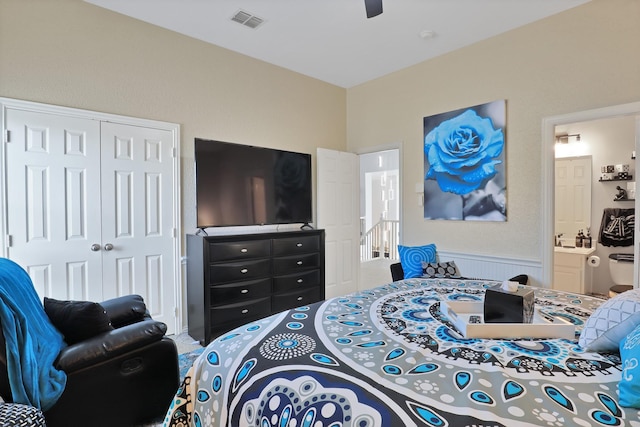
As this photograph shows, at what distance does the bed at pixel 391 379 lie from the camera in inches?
33.7

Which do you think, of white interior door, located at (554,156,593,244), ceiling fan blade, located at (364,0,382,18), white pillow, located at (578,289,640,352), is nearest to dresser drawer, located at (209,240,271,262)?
ceiling fan blade, located at (364,0,382,18)

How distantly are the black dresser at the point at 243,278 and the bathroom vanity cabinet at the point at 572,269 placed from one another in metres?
3.13

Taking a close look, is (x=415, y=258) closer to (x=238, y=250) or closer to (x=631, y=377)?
(x=238, y=250)

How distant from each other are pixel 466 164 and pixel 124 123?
139 inches

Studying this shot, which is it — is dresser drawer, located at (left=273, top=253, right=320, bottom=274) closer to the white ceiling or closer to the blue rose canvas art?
the blue rose canvas art

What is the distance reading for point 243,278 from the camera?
131 inches

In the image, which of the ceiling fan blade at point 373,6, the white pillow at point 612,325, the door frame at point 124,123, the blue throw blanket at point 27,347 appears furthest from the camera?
the door frame at point 124,123

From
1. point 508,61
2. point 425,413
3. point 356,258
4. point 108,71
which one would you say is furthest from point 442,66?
point 425,413

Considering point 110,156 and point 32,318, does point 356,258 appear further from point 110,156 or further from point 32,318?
point 32,318

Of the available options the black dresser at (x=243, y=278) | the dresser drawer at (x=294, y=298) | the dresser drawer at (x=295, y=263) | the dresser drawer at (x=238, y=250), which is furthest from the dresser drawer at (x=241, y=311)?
the dresser drawer at (x=238, y=250)

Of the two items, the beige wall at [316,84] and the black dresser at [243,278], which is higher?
the beige wall at [316,84]

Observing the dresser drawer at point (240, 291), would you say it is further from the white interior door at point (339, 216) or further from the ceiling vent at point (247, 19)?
the ceiling vent at point (247, 19)

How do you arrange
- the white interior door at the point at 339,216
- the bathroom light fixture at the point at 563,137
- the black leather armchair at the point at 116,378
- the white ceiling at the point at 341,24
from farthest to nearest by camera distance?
1. the bathroom light fixture at the point at 563,137
2. the white interior door at the point at 339,216
3. the white ceiling at the point at 341,24
4. the black leather armchair at the point at 116,378

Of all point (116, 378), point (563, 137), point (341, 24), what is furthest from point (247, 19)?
point (563, 137)
